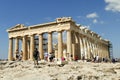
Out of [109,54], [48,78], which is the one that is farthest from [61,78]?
[109,54]

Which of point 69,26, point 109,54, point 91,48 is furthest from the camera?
point 109,54

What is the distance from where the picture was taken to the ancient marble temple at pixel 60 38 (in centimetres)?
4862

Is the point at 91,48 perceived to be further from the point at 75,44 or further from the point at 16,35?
the point at 16,35

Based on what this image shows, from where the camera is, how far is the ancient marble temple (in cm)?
4862

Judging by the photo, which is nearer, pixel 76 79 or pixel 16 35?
pixel 76 79

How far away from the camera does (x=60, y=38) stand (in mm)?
49719

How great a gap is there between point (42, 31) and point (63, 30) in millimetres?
5307

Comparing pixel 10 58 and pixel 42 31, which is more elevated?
pixel 42 31

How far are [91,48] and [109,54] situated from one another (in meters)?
20.8

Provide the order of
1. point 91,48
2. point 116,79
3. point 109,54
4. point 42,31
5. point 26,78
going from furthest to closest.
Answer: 1. point 109,54
2. point 91,48
3. point 42,31
4. point 26,78
5. point 116,79

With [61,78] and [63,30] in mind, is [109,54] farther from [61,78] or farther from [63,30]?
[61,78]

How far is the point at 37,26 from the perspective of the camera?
2100 inches

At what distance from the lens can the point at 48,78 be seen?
13.7 m

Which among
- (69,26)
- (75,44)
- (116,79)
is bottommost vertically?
(116,79)
